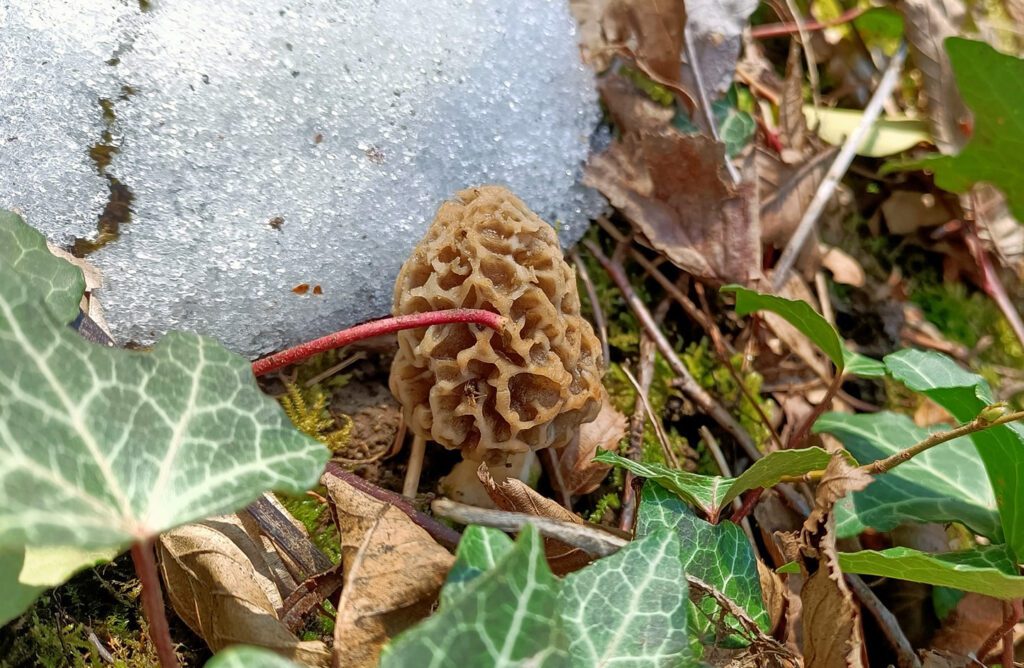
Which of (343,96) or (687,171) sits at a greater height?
(343,96)

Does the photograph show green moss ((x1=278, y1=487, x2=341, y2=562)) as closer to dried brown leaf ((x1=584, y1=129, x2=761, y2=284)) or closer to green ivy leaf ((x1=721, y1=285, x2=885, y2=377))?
green ivy leaf ((x1=721, y1=285, x2=885, y2=377))

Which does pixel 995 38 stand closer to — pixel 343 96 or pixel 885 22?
pixel 885 22

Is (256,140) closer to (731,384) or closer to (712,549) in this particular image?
(712,549)

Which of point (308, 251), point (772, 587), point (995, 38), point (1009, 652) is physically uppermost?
point (995, 38)

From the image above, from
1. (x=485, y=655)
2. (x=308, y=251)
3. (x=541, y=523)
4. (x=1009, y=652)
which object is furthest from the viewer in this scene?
(x=308, y=251)

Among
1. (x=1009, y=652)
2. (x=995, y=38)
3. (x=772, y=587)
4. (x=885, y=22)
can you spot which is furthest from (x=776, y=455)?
(x=995, y=38)

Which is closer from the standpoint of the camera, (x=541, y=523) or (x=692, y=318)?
(x=541, y=523)
